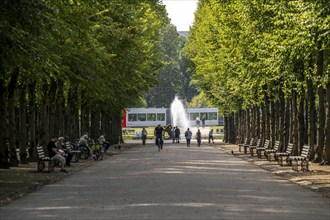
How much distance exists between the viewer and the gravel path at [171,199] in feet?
53.8

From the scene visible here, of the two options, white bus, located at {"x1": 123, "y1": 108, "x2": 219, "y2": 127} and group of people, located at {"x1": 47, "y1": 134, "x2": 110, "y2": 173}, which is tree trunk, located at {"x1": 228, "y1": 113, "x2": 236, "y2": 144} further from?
white bus, located at {"x1": 123, "y1": 108, "x2": 219, "y2": 127}

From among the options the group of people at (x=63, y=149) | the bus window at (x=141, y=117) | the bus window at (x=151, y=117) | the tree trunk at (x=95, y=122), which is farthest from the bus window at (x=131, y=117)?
the group of people at (x=63, y=149)

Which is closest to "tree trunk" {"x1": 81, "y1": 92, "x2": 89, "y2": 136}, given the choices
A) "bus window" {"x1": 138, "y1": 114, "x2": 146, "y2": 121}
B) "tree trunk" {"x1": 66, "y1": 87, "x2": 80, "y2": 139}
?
"tree trunk" {"x1": 66, "y1": 87, "x2": 80, "y2": 139}

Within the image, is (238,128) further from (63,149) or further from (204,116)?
(204,116)

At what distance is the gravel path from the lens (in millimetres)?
16406

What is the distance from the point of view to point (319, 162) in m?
38.1

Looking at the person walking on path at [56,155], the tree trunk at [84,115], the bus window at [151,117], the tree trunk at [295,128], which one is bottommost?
the person walking on path at [56,155]

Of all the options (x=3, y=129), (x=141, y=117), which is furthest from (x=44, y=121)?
(x=141, y=117)

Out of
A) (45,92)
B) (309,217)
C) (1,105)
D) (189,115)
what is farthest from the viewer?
(189,115)

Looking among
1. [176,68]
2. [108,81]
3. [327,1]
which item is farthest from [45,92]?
[176,68]

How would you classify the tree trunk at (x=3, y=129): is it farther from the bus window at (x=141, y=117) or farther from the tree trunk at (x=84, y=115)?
the bus window at (x=141, y=117)

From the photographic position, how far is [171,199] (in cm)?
1945

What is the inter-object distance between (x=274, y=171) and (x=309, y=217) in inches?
702

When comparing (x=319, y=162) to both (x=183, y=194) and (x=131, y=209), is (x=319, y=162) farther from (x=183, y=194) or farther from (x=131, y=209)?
(x=131, y=209)
